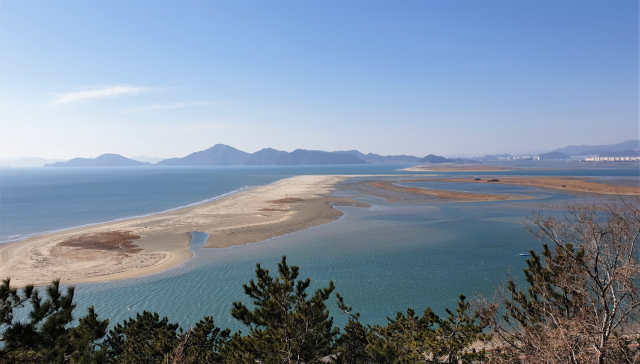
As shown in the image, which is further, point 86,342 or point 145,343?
point 145,343

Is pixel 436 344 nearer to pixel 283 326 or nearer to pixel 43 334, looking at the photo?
pixel 283 326

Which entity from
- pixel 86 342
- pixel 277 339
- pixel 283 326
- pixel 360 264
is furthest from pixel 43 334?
pixel 360 264

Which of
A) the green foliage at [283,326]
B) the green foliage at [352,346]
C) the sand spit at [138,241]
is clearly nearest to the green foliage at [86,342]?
the green foliage at [283,326]

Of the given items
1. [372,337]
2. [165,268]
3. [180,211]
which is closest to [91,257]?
[165,268]

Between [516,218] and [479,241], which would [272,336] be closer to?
[479,241]

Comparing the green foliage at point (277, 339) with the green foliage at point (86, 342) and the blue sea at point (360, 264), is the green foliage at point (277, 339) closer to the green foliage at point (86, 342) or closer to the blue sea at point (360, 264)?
the green foliage at point (86, 342)

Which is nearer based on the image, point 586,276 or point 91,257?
point 586,276

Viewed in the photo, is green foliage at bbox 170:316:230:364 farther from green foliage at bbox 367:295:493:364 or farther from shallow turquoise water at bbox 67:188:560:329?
shallow turquoise water at bbox 67:188:560:329
